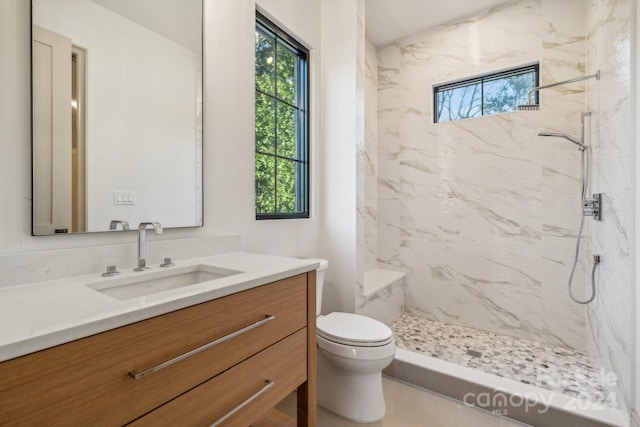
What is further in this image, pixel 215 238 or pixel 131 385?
pixel 215 238

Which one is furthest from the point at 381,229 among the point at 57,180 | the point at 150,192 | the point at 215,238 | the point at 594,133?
the point at 57,180

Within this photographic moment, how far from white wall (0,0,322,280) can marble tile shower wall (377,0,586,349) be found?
44.6 inches

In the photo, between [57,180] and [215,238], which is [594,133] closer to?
[215,238]

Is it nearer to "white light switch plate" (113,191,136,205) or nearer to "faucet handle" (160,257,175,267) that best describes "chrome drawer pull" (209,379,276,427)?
"faucet handle" (160,257,175,267)

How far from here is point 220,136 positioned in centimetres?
157

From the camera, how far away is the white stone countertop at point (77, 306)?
0.56 m

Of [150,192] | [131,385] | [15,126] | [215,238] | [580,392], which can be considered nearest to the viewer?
[131,385]

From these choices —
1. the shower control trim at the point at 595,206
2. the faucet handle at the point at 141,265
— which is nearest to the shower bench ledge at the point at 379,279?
the shower control trim at the point at 595,206

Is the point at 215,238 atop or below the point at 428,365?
atop

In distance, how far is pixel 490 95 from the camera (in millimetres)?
2633

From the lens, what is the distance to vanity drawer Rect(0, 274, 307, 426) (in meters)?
0.54

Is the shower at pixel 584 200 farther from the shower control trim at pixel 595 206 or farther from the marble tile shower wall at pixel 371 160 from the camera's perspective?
the marble tile shower wall at pixel 371 160

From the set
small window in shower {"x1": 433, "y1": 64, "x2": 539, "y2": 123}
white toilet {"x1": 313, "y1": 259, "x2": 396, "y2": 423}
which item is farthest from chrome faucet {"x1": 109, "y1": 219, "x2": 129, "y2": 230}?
small window in shower {"x1": 433, "y1": 64, "x2": 539, "y2": 123}

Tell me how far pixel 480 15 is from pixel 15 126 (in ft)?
10.6
